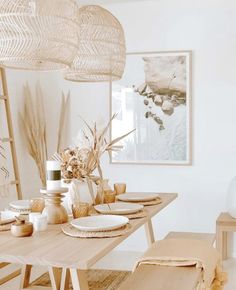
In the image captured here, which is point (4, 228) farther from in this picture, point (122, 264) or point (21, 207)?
point (122, 264)

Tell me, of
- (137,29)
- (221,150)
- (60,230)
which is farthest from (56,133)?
(60,230)

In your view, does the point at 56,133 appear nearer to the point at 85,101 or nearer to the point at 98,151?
the point at 85,101

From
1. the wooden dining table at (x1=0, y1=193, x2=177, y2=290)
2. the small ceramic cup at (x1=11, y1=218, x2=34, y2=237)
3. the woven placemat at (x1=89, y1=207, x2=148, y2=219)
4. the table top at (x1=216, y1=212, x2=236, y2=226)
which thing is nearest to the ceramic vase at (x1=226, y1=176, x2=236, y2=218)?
the table top at (x1=216, y1=212, x2=236, y2=226)

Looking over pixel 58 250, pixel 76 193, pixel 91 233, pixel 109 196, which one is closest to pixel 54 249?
pixel 58 250

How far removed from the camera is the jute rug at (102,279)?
366 centimetres

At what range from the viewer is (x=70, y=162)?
274cm

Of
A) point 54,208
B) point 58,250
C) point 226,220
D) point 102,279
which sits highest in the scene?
point 54,208

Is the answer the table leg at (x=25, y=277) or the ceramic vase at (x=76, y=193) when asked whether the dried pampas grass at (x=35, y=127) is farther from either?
the ceramic vase at (x=76, y=193)

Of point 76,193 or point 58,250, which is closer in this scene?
point 58,250

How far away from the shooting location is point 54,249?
2000 mm

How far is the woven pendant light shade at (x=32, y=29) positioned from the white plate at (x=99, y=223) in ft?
2.55

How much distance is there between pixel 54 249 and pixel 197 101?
274cm

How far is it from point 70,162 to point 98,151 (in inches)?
7.0

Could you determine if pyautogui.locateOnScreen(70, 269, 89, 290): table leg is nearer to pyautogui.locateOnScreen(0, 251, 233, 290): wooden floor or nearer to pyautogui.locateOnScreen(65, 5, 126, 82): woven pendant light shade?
pyautogui.locateOnScreen(65, 5, 126, 82): woven pendant light shade
